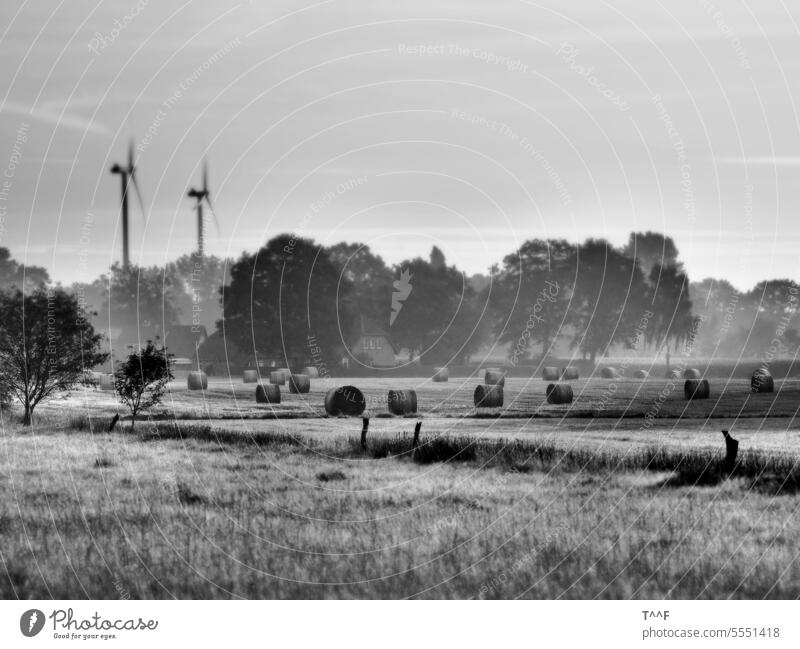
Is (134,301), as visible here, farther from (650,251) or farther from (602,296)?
(650,251)

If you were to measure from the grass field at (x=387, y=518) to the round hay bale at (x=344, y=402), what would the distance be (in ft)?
50.1

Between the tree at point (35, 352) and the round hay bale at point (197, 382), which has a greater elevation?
the tree at point (35, 352)

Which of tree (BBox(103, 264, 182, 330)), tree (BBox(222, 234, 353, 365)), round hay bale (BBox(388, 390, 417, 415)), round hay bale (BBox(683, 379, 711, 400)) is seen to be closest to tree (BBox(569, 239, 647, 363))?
tree (BBox(222, 234, 353, 365))

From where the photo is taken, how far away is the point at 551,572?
1580 centimetres

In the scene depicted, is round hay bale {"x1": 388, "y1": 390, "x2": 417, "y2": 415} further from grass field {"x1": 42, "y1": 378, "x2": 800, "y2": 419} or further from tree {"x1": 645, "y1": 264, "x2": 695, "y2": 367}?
tree {"x1": 645, "y1": 264, "x2": 695, "y2": 367}

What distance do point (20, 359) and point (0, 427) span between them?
3043 mm

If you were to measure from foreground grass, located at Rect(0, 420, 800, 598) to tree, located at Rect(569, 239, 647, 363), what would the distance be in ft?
300

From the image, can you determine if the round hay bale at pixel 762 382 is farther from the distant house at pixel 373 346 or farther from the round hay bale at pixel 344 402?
the distant house at pixel 373 346

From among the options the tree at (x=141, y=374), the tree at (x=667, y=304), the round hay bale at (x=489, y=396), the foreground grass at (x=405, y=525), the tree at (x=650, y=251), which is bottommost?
the foreground grass at (x=405, y=525)

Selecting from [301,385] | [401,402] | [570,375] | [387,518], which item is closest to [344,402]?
[401,402]

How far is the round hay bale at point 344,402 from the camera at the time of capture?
4941 cm

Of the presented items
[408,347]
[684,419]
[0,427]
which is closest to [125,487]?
[0,427]

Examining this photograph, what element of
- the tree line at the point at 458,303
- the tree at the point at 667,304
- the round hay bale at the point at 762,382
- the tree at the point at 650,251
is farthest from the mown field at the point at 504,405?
the tree at the point at 650,251

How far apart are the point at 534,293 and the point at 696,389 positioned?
46.7 m
